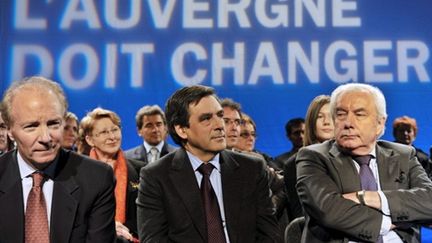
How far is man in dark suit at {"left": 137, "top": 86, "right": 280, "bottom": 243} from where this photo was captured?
2.72 m

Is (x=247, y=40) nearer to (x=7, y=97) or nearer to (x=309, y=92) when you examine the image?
(x=309, y=92)

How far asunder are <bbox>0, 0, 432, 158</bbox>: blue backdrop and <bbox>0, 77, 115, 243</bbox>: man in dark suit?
4493 millimetres

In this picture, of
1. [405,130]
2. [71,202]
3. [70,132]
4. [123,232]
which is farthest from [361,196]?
[405,130]

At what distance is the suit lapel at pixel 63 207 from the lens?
6.98 feet

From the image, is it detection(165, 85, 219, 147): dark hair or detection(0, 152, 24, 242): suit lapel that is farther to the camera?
detection(165, 85, 219, 147): dark hair

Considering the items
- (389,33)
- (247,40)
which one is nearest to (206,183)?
(247,40)

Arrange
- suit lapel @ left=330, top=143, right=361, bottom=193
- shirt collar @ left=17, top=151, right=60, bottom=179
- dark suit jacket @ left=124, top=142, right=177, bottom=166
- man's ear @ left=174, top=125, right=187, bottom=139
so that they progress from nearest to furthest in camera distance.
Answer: shirt collar @ left=17, top=151, right=60, bottom=179
suit lapel @ left=330, top=143, right=361, bottom=193
man's ear @ left=174, top=125, right=187, bottom=139
dark suit jacket @ left=124, top=142, right=177, bottom=166

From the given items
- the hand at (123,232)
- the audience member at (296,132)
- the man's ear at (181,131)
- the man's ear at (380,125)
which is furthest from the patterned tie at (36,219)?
the audience member at (296,132)

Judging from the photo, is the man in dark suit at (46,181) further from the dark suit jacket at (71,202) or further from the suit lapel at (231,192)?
the suit lapel at (231,192)

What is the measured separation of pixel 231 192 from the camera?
2.78m

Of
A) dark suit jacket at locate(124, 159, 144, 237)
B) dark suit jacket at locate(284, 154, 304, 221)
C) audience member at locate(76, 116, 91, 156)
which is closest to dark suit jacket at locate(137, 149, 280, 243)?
dark suit jacket at locate(284, 154, 304, 221)

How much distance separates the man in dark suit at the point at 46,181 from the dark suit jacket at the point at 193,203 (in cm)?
50

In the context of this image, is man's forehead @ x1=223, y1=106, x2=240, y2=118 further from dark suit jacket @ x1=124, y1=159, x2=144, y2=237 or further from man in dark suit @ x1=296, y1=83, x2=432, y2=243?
man in dark suit @ x1=296, y1=83, x2=432, y2=243

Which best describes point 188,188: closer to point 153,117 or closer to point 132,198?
point 132,198
